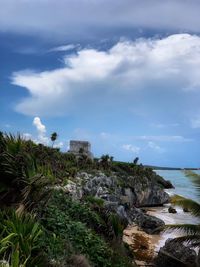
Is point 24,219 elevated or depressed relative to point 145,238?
elevated

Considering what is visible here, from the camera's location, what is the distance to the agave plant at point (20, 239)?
9188 millimetres

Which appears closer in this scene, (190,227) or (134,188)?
(190,227)

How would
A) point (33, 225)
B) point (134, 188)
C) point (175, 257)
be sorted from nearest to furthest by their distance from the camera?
point (33, 225)
point (175, 257)
point (134, 188)

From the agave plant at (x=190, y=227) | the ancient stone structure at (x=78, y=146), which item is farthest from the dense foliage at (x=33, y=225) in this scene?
the ancient stone structure at (x=78, y=146)

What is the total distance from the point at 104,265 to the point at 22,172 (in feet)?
14.2

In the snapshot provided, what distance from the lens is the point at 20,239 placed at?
9.74 metres

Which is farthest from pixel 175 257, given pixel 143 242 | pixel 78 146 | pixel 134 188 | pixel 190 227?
pixel 78 146

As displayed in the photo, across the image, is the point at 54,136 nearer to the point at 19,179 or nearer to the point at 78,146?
the point at 78,146

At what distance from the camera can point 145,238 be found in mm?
32812

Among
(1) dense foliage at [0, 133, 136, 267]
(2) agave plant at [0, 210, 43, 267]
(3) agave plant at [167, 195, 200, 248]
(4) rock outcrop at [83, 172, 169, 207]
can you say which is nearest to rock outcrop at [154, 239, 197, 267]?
(3) agave plant at [167, 195, 200, 248]

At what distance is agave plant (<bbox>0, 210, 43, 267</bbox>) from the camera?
919 cm

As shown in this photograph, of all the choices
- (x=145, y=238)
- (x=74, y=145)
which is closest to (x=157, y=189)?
(x=74, y=145)

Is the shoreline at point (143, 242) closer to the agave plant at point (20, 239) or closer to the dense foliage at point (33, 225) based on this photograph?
the dense foliage at point (33, 225)

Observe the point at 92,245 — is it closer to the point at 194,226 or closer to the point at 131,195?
the point at 194,226
